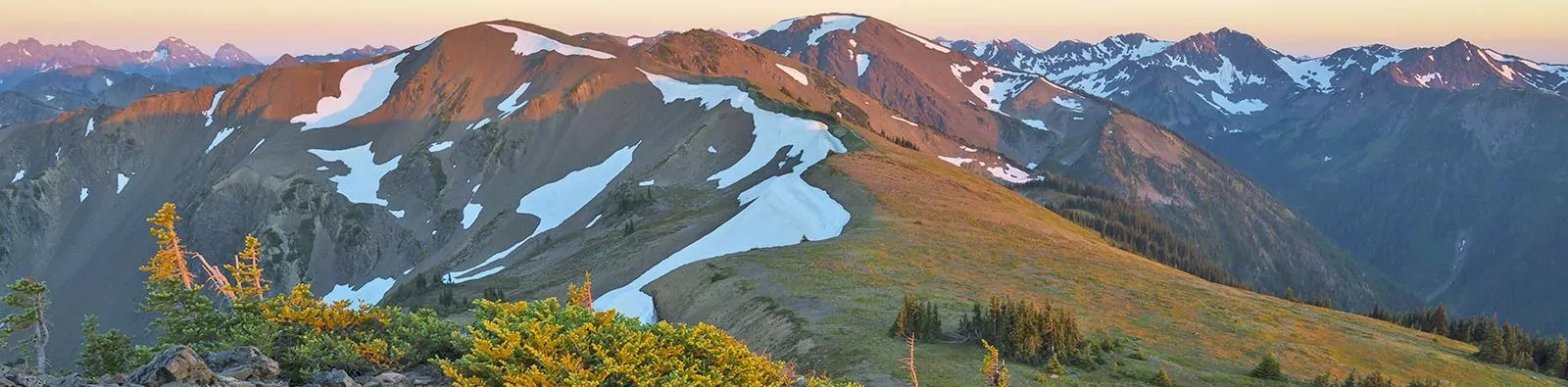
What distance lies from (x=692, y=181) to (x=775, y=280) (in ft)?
202

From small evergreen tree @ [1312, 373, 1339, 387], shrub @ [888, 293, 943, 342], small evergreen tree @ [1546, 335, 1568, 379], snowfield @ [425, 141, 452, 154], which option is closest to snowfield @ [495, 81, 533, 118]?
snowfield @ [425, 141, 452, 154]

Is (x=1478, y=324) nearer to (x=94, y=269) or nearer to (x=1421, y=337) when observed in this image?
(x=1421, y=337)

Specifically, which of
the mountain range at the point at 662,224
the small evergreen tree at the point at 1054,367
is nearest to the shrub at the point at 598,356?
the mountain range at the point at 662,224

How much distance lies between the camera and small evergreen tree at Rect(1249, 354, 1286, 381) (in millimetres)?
33719

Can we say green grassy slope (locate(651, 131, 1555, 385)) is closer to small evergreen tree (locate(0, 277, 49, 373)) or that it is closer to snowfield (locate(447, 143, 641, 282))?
small evergreen tree (locate(0, 277, 49, 373))

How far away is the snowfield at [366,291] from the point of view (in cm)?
13288

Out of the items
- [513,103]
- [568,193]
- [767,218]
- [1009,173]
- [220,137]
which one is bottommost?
[767,218]

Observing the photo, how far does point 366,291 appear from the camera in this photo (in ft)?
456

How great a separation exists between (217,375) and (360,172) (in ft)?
537

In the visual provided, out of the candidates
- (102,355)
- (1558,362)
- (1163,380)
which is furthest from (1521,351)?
(102,355)

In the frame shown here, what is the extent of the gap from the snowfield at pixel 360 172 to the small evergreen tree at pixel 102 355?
140 metres

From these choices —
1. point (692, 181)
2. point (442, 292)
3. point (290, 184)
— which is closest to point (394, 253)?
point (290, 184)

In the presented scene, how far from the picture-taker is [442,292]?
78.4 metres

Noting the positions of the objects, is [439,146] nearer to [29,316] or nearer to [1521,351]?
[29,316]
